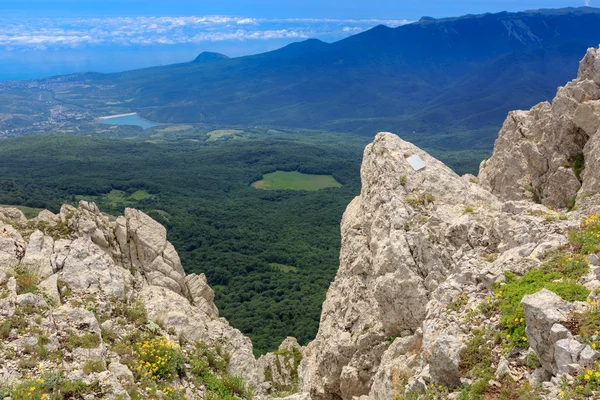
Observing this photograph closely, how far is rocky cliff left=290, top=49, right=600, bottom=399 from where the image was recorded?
11828 mm

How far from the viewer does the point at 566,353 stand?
996 centimetres

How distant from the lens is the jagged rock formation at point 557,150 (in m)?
23.2

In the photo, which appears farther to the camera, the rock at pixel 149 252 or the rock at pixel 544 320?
the rock at pixel 149 252

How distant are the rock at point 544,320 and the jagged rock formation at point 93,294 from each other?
1051cm

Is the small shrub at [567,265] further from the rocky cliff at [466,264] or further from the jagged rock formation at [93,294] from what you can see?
the jagged rock formation at [93,294]

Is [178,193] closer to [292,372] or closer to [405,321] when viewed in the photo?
[292,372]

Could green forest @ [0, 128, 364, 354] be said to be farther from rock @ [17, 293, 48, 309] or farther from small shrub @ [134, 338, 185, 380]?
rock @ [17, 293, 48, 309]

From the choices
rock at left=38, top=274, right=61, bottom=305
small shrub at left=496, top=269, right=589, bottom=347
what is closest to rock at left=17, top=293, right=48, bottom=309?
rock at left=38, top=274, right=61, bottom=305

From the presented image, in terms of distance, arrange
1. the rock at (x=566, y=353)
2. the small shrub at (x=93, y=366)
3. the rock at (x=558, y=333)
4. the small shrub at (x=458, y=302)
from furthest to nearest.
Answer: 1. the small shrub at (x=458, y=302)
2. the small shrub at (x=93, y=366)
3. the rock at (x=558, y=333)
4. the rock at (x=566, y=353)

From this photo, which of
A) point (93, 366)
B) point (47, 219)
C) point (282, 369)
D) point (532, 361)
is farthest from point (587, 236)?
point (47, 219)

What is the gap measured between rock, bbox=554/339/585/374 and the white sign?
15.7 meters

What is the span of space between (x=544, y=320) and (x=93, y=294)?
15794 millimetres

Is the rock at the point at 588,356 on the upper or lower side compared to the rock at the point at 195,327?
upper

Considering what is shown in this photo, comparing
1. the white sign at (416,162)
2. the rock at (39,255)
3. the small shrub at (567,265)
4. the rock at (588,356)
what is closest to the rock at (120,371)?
the rock at (39,255)
